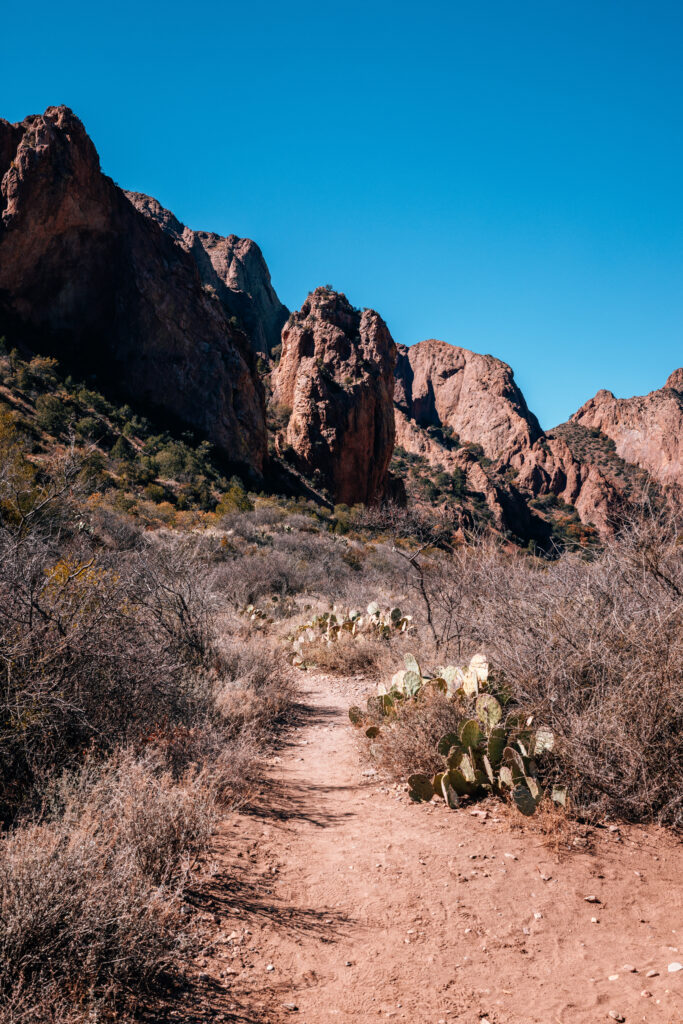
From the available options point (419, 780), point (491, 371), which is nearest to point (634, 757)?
point (419, 780)

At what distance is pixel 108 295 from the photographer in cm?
3906

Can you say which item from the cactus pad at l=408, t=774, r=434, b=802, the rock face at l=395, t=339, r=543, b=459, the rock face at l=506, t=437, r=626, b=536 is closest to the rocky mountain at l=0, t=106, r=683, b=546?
the rock face at l=506, t=437, r=626, b=536

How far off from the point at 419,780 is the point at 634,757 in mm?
1532

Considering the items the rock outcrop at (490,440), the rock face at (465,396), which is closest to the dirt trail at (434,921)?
the rock outcrop at (490,440)

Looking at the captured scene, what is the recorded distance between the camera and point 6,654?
3.24 m

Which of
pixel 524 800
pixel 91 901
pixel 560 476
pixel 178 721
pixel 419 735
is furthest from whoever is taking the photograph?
pixel 560 476

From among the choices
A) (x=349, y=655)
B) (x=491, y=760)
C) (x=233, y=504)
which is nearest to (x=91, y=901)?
(x=491, y=760)

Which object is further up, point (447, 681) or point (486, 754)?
point (447, 681)

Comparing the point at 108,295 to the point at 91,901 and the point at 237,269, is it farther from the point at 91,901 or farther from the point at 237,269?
the point at 237,269

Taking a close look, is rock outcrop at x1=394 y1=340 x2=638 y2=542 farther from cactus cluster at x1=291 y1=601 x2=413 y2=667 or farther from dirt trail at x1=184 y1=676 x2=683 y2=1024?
dirt trail at x1=184 y1=676 x2=683 y2=1024

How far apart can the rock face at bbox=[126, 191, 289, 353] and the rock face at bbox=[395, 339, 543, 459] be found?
2692 centimetres

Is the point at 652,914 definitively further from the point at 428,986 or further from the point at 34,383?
the point at 34,383

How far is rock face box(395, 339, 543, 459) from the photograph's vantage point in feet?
274

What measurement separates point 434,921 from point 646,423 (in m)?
82.9
